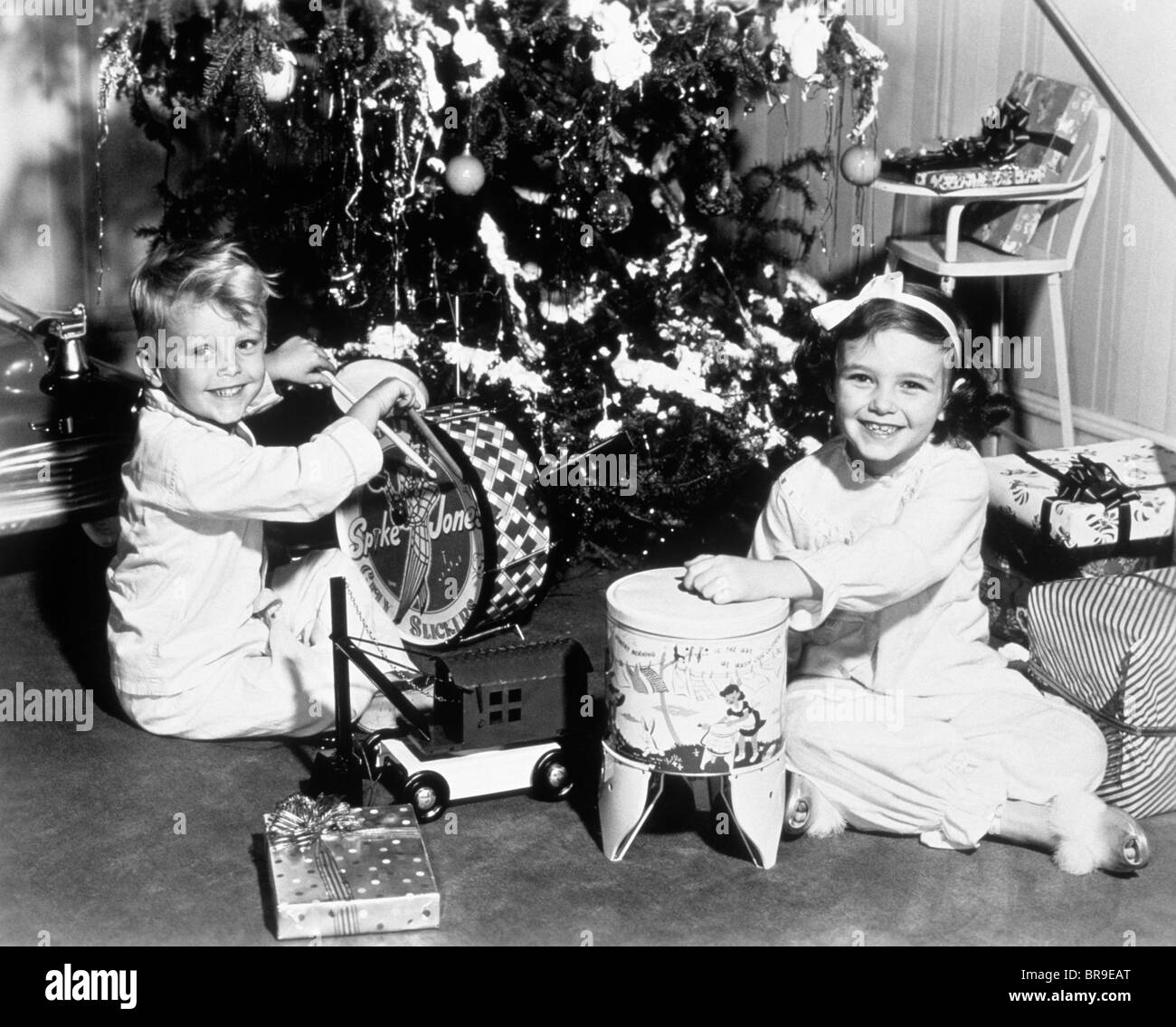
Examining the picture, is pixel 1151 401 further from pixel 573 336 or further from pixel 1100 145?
pixel 573 336

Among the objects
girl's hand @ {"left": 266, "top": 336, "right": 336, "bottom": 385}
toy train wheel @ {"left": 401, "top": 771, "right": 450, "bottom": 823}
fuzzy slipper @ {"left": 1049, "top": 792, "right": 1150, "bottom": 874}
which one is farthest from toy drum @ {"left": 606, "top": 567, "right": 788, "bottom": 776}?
girl's hand @ {"left": 266, "top": 336, "right": 336, "bottom": 385}

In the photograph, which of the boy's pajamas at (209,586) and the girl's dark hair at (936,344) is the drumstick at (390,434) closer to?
the boy's pajamas at (209,586)

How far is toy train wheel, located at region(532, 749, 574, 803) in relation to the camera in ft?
8.63

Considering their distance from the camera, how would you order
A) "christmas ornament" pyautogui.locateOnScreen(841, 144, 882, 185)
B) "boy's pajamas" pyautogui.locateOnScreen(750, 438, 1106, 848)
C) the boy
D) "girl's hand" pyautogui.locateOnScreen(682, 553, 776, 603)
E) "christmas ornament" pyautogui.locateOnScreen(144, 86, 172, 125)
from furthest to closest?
"christmas ornament" pyautogui.locateOnScreen(841, 144, 882, 185) → "christmas ornament" pyautogui.locateOnScreen(144, 86, 172, 125) → the boy → "boy's pajamas" pyautogui.locateOnScreen(750, 438, 1106, 848) → "girl's hand" pyautogui.locateOnScreen(682, 553, 776, 603)

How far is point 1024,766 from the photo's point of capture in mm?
2477

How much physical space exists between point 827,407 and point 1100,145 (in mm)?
911

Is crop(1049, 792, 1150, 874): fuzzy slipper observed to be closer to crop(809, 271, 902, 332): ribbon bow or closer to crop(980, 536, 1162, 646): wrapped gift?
crop(980, 536, 1162, 646): wrapped gift

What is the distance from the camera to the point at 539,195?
355 cm

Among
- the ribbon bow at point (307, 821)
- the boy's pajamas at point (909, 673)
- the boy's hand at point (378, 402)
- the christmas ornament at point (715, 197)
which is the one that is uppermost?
the christmas ornament at point (715, 197)

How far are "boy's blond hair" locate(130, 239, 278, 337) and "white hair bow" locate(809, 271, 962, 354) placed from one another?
1070mm

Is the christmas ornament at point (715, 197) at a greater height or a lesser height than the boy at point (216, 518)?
greater

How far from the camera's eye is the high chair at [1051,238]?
11.9 feet

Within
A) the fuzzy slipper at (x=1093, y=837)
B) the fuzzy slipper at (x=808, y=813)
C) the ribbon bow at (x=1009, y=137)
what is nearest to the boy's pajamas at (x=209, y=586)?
the fuzzy slipper at (x=808, y=813)

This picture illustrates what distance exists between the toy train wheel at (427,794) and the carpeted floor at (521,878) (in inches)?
1.2
